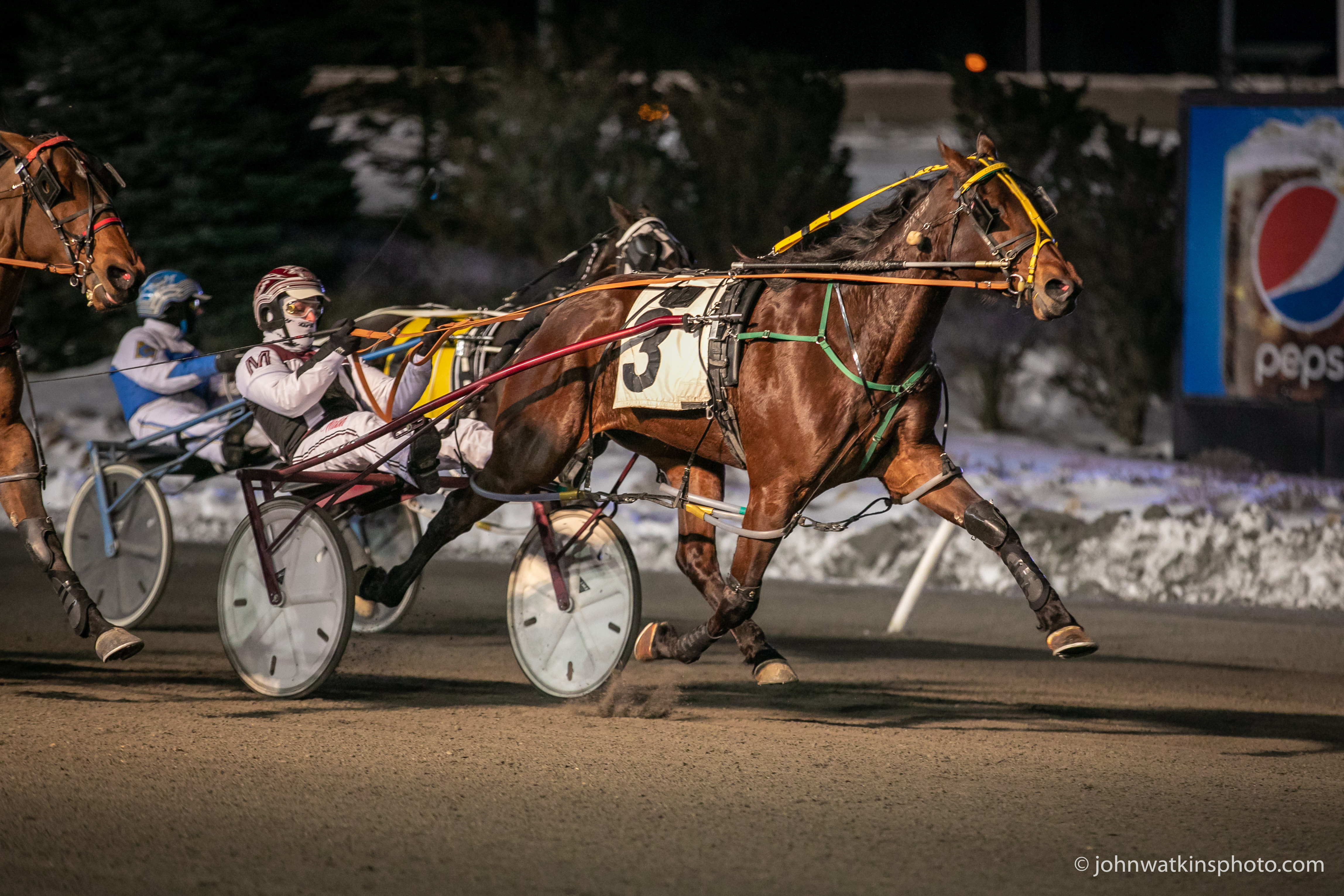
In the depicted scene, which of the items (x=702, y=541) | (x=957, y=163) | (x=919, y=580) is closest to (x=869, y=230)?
(x=957, y=163)

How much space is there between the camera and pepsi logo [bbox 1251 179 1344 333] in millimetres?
13234

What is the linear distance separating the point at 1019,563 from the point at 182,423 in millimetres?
4734

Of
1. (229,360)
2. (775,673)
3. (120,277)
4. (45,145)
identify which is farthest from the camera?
(229,360)

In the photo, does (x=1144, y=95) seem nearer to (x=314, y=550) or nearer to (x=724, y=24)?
(x=724, y=24)

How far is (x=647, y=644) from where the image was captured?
6.95m

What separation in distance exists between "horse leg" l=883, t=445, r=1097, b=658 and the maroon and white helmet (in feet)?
8.69

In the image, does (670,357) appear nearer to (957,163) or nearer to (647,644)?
(647,644)

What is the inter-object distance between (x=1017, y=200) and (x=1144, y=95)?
30904mm

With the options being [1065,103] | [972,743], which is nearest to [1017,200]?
[972,743]

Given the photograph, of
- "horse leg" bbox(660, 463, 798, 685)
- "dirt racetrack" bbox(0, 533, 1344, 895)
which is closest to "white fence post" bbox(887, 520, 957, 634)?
"dirt racetrack" bbox(0, 533, 1344, 895)

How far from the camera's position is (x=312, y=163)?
22.2 meters

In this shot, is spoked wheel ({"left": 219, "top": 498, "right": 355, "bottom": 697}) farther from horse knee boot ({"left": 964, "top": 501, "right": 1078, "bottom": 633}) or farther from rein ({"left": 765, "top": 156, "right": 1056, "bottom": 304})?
rein ({"left": 765, "top": 156, "right": 1056, "bottom": 304})

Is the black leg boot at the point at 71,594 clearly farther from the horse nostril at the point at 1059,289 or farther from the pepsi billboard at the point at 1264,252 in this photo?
the pepsi billboard at the point at 1264,252

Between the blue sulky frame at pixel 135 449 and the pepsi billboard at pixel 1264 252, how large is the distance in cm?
793
